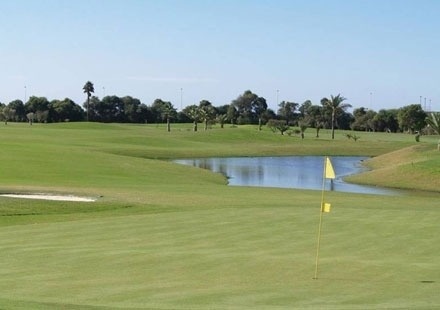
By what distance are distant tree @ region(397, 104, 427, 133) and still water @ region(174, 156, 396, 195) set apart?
58.7 meters

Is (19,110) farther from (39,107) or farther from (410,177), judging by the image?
(410,177)

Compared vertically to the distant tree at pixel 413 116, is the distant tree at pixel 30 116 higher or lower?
lower

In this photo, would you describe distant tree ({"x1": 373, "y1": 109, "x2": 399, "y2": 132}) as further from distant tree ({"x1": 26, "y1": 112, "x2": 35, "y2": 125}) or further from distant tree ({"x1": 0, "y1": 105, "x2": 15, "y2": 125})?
distant tree ({"x1": 0, "y1": 105, "x2": 15, "y2": 125})

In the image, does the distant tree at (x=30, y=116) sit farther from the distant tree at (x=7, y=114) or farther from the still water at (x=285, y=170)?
the still water at (x=285, y=170)

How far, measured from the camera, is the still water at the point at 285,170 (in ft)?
191

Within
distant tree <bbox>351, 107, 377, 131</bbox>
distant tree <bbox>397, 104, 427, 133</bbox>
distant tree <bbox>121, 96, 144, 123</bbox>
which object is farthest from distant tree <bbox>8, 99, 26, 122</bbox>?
distant tree <bbox>397, 104, 427, 133</bbox>

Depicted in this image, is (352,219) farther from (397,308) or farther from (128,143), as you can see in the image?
(128,143)

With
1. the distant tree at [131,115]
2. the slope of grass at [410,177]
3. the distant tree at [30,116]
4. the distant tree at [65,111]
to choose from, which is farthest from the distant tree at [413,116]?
the slope of grass at [410,177]

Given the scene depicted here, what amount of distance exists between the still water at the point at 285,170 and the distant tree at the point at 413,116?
58670mm

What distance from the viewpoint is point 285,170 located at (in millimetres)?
74312

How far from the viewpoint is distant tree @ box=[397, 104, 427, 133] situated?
15662cm

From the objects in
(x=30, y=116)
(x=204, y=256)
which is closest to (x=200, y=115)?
(x=30, y=116)

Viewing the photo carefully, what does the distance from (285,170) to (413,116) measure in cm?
9096

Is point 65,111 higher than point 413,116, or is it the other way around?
point 413,116
